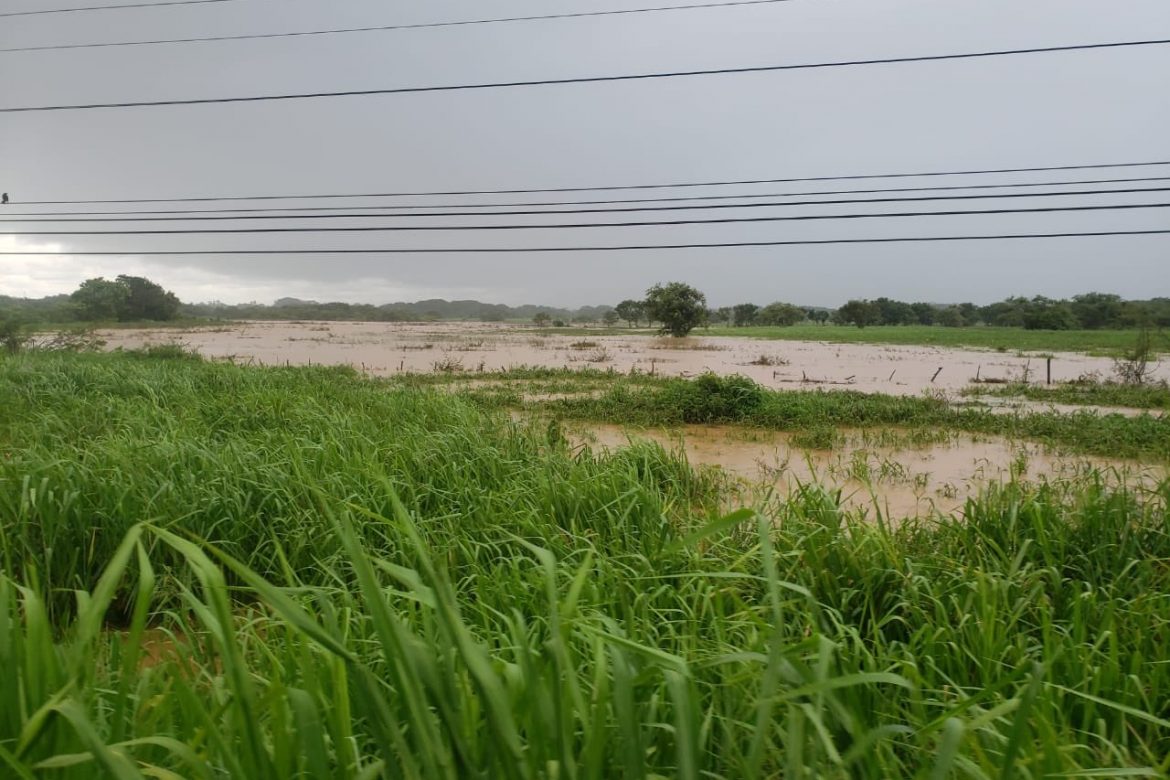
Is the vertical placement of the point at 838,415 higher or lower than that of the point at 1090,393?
lower

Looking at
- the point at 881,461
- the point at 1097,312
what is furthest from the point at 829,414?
the point at 1097,312

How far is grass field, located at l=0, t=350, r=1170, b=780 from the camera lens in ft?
2.97

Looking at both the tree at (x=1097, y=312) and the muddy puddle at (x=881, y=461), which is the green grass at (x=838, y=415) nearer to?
the muddy puddle at (x=881, y=461)

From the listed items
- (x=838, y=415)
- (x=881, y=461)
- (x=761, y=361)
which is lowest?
(x=881, y=461)

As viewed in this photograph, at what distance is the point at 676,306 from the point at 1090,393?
12.9m

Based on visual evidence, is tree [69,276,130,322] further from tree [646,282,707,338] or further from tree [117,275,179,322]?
tree [646,282,707,338]

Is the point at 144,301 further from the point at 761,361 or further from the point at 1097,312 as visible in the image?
the point at 1097,312

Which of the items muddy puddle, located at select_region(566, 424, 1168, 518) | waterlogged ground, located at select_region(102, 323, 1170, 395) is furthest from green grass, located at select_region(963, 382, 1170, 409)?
muddy puddle, located at select_region(566, 424, 1168, 518)

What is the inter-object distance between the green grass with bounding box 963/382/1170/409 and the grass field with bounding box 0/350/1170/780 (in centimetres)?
933

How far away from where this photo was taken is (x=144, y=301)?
2836 centimetres

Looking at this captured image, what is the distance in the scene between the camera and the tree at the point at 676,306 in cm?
2131

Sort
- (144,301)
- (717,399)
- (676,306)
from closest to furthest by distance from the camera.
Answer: (717,399)
(676,306)
(144,301)

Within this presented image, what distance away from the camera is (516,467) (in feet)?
13.0

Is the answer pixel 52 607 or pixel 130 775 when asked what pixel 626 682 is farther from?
pixel 52 607
